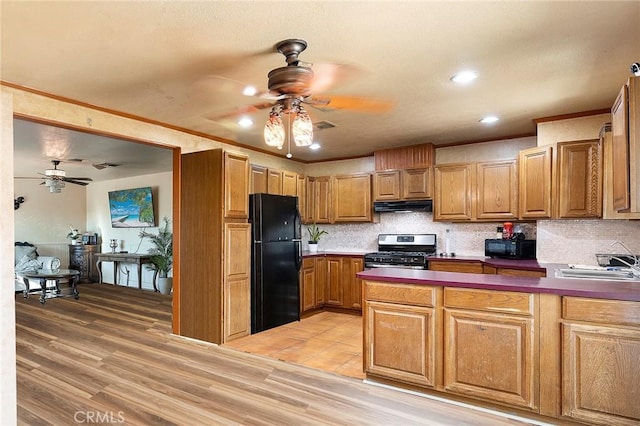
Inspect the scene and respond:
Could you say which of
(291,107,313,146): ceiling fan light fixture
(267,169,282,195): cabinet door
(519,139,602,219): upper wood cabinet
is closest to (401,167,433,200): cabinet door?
(519,139,602,219): upper wood cabinet

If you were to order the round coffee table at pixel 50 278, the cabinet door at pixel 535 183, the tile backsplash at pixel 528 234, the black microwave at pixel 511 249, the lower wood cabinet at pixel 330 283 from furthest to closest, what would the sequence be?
the round coffee table at pixel 50 278 → the lower wood cabinet at pixel 330 283 → the black microwave at pixel 511 249 → the cabinet door at pixel 535 183 → the tile backsplash at pixel 528 234

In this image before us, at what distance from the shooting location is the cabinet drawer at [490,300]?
2.36 meters

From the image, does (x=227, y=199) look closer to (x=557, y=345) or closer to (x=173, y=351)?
(x=173, y=351)

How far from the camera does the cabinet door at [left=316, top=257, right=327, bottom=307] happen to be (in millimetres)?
5389

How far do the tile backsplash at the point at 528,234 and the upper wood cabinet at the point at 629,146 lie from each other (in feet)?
6.11

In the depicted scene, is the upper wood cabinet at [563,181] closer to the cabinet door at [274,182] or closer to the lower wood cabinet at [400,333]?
the lower wood cabinet at [400,333]

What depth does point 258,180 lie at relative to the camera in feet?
16.0

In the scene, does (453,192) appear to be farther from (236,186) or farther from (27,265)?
(27,265)

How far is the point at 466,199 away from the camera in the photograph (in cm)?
470

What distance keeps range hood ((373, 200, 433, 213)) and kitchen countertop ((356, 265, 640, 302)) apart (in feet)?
7.14

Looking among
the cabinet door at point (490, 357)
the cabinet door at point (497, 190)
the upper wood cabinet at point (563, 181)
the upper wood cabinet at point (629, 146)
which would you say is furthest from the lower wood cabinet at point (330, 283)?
the upper wood cabinet at point (629, 146)

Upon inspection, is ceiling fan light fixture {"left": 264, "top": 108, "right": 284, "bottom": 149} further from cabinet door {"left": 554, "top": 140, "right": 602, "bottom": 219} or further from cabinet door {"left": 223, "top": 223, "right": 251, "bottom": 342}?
cabinet door {"left": 554, "top": 140, "right": 602, "bottom": 219}

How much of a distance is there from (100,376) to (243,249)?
5.82 feet

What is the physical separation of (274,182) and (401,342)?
3055mm
